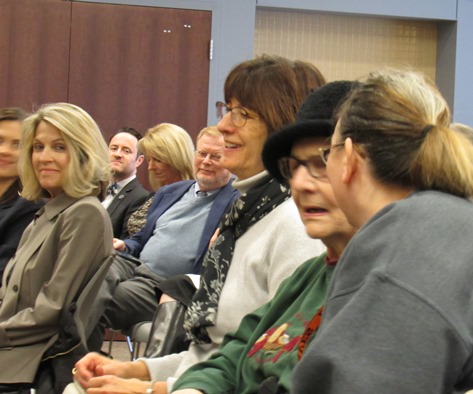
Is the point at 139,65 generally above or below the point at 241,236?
above

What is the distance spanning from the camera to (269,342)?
156 centimetres

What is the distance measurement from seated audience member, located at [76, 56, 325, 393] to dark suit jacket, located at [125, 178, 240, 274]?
3.54ft

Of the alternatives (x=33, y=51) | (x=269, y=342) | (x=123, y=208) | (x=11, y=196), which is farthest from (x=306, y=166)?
(x=33, y=51)

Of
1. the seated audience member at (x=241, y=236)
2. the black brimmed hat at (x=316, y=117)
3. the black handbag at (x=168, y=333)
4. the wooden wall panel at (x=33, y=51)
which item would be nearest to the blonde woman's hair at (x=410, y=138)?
the black brimmed hat at (x=316, y=117)

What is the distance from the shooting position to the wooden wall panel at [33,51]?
538 centimetres

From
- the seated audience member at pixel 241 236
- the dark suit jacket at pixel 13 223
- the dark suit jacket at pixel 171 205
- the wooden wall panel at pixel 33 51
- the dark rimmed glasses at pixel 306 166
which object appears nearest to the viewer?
the dark rimmed glasses at pixel 306 166

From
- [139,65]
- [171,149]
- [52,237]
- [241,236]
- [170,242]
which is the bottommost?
[170,242]

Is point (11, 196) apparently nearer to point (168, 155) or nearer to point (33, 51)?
point (168, 155)

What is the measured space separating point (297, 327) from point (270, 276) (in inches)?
12.7

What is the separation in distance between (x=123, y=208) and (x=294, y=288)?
287 centimetres

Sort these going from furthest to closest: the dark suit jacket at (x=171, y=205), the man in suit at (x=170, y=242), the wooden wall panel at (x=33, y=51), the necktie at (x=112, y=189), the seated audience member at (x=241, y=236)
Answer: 1. the wooden wall panel at (x=33, y=51)
2. the necktie at (x=112, y=189)
3. the dark suit jacket at (x=171, y=205)
4. the man in suit at (x=170, y=242)
5. the seated audience member at (x=241, y=236)

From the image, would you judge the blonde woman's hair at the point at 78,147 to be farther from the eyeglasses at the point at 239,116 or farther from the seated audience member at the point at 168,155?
the seated audience member at the point at 168,155

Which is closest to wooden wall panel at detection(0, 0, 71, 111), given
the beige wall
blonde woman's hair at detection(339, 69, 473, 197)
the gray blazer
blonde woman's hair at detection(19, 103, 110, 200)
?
the beige wall

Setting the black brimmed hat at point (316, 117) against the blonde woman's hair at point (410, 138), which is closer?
the blonde woman's hair at point (410, 138)
